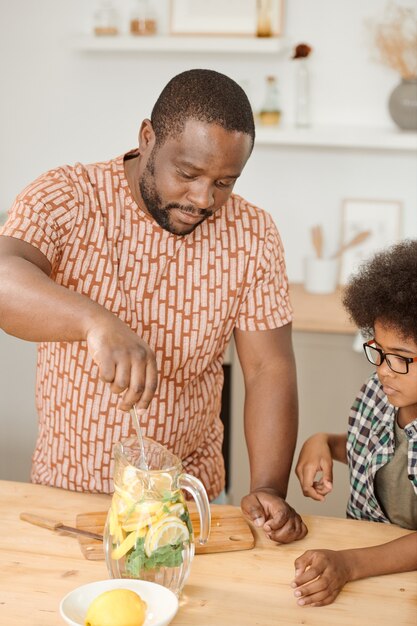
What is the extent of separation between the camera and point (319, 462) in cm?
166

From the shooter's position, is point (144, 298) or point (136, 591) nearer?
point (136, 591)

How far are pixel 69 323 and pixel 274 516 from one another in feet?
1.56

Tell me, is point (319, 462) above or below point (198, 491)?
below

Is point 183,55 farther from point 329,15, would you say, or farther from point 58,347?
point 58,347

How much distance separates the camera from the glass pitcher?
1.14 meters

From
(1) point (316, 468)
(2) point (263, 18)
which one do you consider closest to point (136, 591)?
(1) point (316, 468)

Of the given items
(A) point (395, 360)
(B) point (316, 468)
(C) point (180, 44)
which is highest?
(C) point (180, 44)

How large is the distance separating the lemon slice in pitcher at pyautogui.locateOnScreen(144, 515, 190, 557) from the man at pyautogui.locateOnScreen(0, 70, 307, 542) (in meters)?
0.29

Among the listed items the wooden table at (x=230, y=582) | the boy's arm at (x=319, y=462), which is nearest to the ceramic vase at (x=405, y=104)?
the boy's arm at (x=319, y=462)

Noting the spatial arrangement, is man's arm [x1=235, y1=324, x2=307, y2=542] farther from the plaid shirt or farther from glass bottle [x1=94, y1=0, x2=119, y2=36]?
glass bottle [x1=94, y1=0, x2=119, y2=36]

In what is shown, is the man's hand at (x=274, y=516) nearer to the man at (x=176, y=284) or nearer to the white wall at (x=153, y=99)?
the man at (x=176, y=284)

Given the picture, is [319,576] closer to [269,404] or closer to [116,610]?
[116,610]

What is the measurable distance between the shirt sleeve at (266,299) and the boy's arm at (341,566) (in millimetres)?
497

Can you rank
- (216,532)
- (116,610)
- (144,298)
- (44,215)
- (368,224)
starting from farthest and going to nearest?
(368,224), (144,298), (44,215), (216,532), (116,610)
